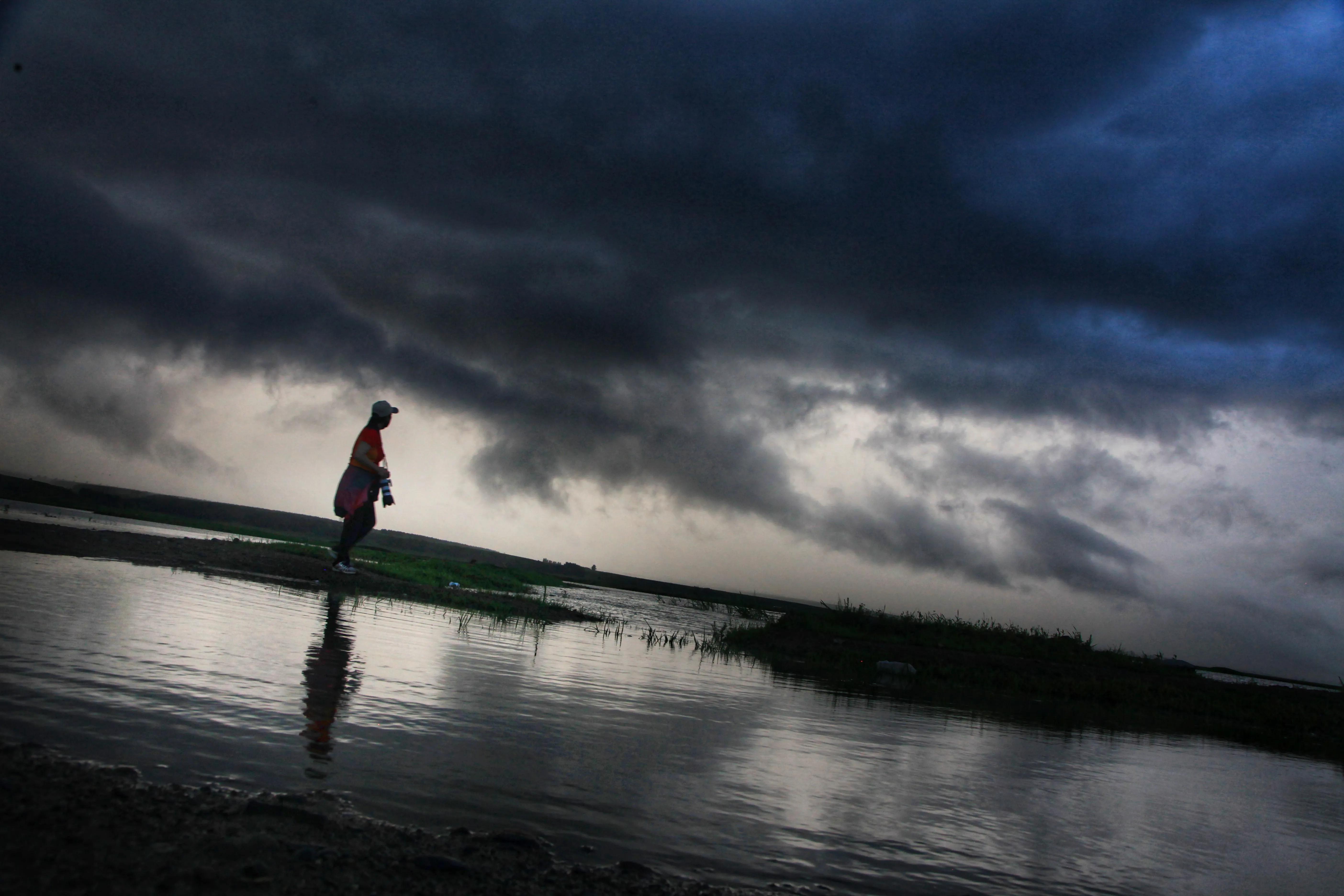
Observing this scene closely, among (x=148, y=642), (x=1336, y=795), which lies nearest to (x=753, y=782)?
(x=148, y=642)

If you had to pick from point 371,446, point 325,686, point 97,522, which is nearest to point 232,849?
point 325,686

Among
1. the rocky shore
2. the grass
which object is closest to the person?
the grass

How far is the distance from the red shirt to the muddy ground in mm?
2398

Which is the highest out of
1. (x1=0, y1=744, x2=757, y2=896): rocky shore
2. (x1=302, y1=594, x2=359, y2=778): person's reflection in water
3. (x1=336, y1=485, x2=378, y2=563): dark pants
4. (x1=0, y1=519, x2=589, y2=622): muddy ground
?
(x1=336, y1=485, x2=378, y2=563): dark pants

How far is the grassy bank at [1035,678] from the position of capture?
611 inches

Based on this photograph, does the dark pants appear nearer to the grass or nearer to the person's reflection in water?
the grass

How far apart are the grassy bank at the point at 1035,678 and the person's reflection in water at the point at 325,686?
27.4ft

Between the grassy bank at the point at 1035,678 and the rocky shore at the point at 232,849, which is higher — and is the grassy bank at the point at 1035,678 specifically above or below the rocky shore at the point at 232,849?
below

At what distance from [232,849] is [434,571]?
22.2 m

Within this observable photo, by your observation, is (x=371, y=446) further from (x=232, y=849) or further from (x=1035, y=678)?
(x=1035, y=678)

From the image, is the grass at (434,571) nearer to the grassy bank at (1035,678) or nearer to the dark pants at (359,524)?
the dark pants at (359,524)

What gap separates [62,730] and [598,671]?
21.2ft

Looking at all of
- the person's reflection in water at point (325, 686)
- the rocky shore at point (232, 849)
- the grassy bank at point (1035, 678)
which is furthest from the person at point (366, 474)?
the rocky shore at point (232, 849)

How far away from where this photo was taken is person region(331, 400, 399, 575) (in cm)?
1423
